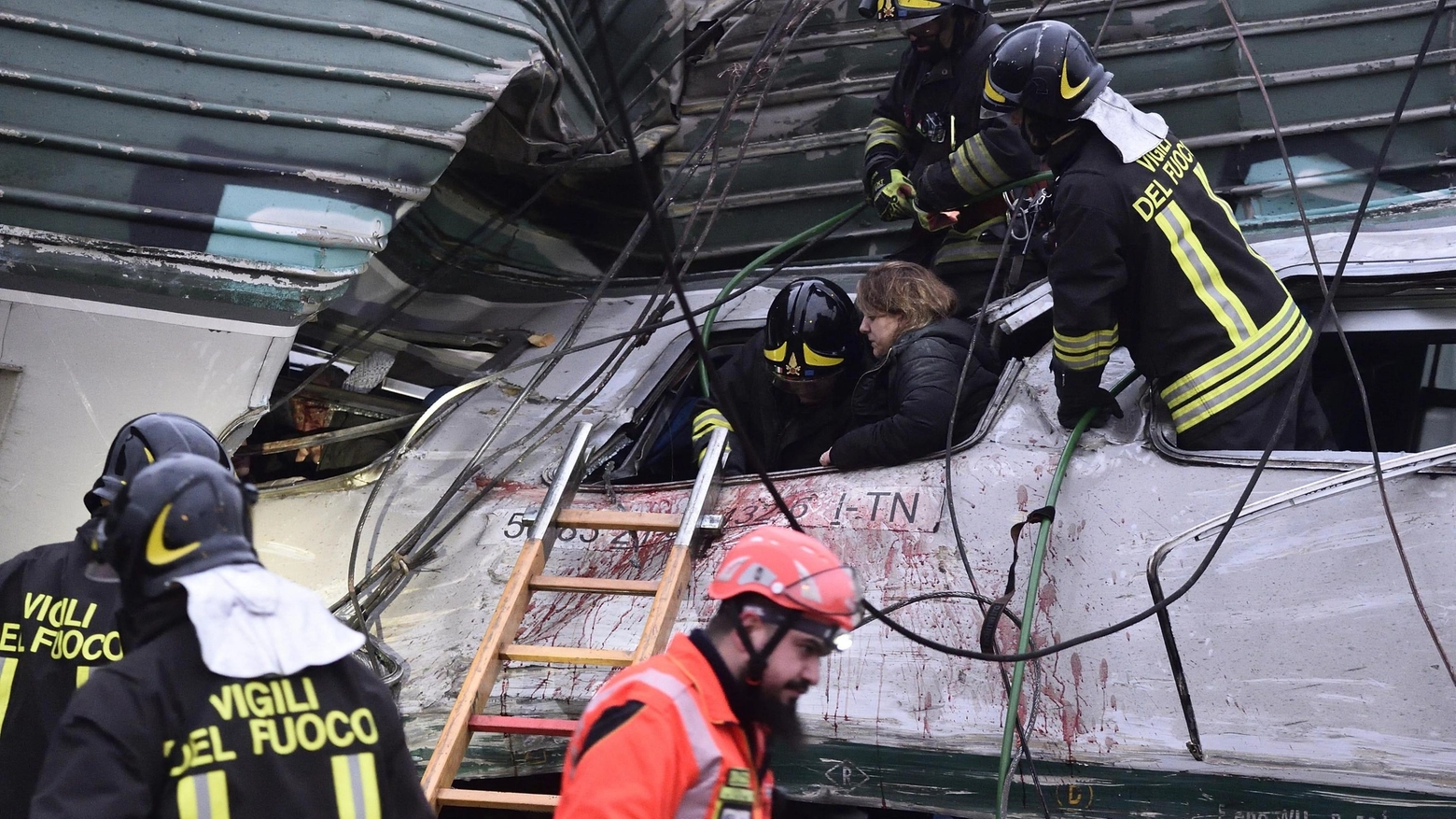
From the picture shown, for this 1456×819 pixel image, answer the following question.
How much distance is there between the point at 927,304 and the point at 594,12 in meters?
1.98

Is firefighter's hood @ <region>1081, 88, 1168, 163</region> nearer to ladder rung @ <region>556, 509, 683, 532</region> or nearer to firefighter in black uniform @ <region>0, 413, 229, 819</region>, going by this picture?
ladder rung @ <region>556, 509, 683, 532</region>

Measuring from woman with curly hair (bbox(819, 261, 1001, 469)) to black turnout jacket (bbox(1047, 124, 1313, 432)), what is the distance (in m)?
0.44

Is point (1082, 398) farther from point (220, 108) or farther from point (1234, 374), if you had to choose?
point (220, 108)

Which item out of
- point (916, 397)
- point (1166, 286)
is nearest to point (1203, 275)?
point (1166, 286)

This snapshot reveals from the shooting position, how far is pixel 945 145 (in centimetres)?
432

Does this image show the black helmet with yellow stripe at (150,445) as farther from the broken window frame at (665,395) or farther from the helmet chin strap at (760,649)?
the broken window frame at (665,395)

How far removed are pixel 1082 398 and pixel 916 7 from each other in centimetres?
149

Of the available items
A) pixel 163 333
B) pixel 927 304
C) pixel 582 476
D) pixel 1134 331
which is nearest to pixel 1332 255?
pixel 1134 331

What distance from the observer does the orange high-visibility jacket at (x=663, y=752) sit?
5.34ft

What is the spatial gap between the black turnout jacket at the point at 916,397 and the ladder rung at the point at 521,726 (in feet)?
3.50

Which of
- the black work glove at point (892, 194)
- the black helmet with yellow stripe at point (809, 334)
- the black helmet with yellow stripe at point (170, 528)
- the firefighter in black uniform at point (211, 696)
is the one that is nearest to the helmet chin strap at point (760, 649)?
the firefighter in black uniform at point (211, 696)

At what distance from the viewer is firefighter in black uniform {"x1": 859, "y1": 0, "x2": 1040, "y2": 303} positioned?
398 cm

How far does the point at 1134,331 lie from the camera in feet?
10.9

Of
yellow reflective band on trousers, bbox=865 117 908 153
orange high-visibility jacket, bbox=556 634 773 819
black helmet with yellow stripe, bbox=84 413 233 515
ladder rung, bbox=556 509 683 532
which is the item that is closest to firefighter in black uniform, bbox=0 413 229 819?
black helmet with yellow stripe, bbox=84 413 233 515
